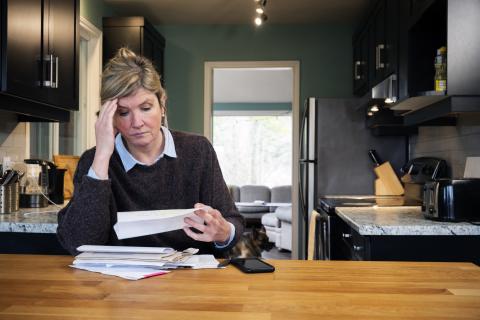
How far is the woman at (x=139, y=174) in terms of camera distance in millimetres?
1402

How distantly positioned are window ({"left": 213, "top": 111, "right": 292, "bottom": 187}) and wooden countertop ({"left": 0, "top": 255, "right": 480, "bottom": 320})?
813cm

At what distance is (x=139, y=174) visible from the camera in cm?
161

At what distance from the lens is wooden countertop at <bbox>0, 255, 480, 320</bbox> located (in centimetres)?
90

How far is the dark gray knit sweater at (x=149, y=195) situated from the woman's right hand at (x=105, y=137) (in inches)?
2.0

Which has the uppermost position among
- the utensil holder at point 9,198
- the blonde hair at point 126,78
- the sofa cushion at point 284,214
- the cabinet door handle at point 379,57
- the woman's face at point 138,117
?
the cabinet door handle at point 379,57

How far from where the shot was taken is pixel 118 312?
90 centimetres

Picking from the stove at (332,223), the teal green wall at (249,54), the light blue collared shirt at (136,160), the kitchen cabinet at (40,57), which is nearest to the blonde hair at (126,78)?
the light blue collared shirt at (136,160)

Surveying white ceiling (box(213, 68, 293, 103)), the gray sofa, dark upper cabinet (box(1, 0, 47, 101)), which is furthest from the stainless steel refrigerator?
white ceiling (box(213, 68, 293, 103))

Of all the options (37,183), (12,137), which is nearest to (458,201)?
(37,183)

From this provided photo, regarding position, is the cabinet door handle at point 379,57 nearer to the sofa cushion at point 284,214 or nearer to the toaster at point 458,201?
the toaster at point 458,201

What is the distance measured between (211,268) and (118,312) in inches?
14.9

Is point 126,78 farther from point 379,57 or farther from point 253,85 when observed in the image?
point 253,85

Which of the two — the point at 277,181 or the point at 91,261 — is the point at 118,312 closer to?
the point at 91,261

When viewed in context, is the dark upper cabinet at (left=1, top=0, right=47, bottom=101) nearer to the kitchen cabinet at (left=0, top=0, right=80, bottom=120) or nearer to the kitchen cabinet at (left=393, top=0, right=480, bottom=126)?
the kitchen cabinet at (left=0, top=0, right=80, bottom=120)
